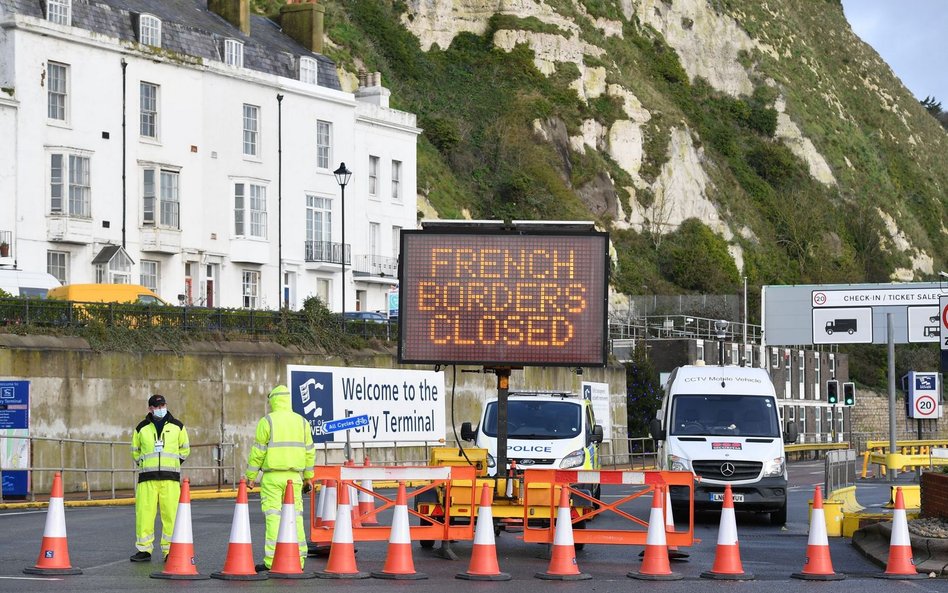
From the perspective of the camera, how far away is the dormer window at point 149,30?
178 feet

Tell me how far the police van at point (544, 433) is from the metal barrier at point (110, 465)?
9.19 m

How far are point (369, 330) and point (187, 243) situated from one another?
11.0 m

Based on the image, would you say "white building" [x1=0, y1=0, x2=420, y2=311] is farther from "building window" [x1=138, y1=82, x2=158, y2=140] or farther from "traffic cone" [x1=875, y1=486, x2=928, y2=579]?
"traffic cone" [x1=875, y1=486, x2=928, y2=579]

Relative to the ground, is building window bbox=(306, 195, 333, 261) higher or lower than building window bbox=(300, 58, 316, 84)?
lower

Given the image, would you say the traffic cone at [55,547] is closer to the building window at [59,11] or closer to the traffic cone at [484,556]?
the traffic cone at [484,556]

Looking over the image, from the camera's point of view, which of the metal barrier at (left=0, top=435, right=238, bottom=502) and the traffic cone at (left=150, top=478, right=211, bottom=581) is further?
the metal barrier at (left=0, top=435, right=238, bottom=502)

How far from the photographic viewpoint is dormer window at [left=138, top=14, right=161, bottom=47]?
54.1 metres

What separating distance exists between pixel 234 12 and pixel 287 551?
47.4 m

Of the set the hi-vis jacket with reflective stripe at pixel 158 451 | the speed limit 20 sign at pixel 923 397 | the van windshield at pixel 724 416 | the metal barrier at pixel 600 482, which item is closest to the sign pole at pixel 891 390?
the speed limit 20 sign at pixel 923 397

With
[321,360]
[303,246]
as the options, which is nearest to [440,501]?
[321,360]

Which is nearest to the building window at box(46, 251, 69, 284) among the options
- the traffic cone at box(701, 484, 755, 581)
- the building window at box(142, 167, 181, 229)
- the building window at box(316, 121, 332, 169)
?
the building window at box(142, 167, 181, 229)

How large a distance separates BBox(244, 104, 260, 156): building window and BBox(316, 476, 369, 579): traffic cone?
4306 cm

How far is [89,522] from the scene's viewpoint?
24.6 metres

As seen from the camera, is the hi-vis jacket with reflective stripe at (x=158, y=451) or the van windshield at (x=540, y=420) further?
the van windshield at (x=540, y=420)
